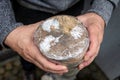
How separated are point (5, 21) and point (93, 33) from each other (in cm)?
19

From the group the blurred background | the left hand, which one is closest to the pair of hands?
the left hand

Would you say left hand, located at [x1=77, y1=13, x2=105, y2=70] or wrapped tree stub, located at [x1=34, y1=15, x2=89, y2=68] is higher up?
wrapped tree stub, located at [x1=34, y1=15, x2=89, y2=68]

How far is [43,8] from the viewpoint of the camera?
0.75 metres

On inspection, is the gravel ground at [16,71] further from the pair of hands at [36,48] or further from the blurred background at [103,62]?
the pair of hands at [36,48]

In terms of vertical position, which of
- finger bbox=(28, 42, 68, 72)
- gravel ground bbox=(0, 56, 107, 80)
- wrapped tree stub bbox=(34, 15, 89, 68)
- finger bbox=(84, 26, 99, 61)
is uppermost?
wrapped tree stub bbox=(34, 15, 89, 68)

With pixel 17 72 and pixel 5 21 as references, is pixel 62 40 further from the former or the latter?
pixel 17 72

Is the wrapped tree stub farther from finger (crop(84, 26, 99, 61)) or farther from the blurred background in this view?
the blurred background

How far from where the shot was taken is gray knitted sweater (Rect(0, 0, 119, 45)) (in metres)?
0.60

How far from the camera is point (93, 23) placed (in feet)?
2.01

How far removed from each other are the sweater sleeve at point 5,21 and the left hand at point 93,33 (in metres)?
0.15

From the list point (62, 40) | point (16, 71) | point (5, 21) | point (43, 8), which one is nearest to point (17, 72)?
point (16, 71)

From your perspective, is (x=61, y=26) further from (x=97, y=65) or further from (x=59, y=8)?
(x=97, y=65)

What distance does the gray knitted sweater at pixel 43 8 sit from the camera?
0.60 metres

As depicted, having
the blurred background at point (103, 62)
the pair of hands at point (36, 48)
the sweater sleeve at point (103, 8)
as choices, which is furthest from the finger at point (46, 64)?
the blurred background at point (103, 62)
